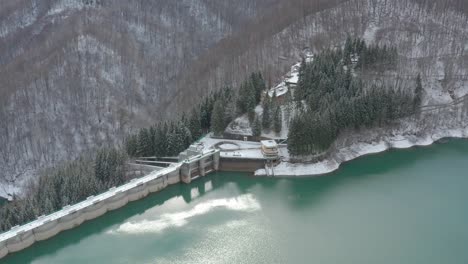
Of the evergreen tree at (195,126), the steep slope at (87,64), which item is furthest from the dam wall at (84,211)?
the steep slope at (87,64)

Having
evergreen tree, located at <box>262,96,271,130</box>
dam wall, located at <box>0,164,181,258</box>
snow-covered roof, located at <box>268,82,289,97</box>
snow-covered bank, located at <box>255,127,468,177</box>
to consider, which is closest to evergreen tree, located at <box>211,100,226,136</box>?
evergreen tree, located at <box>262,96,271,130</box>

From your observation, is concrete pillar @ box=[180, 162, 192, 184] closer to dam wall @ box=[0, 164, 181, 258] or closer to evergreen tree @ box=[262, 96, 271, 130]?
dam wall @ box=[0, 164, 181, 258]

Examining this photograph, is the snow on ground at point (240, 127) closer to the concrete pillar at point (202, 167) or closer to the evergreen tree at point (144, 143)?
the concrete pillar at point (202, 167)

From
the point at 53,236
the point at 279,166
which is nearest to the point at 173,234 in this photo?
the point at 53,236

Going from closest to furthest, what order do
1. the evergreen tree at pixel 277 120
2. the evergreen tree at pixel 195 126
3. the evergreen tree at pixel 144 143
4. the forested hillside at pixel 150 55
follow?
A: the evergreen tree at pixel 144 143
the evergreen tree at pixel 277 120
the evergreen tree at pixel 195 126
the forested hillside at pixel 150 55

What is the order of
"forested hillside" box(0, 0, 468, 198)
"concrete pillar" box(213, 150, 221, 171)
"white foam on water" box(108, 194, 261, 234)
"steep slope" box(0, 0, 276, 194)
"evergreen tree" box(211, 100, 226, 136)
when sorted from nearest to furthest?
"white foam on water" box(108, 194, 261, 234), "concrete pillar" box(213, 150, 221, 171), "evergreen tree" box(211, 100, 226, 136), "forested hillside" box(0, 0, 468, 198), "steep slope" box(0, 0, 276, 194)

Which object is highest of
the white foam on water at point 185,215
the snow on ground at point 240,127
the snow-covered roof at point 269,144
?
the snow on ground at point 240,127

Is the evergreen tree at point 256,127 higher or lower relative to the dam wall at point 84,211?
higher
